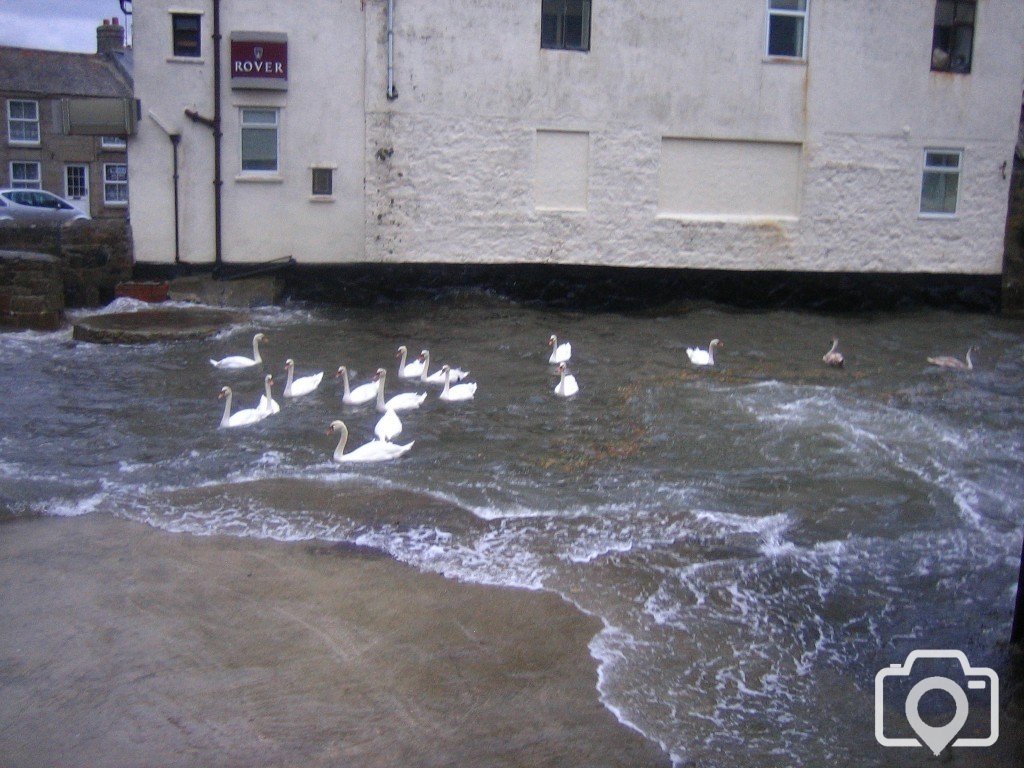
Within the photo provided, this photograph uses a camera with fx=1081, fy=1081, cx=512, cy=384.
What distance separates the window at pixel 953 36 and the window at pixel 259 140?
448 inches

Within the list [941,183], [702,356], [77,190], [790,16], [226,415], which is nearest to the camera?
[226,415]

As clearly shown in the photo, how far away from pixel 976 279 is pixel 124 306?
47.5ft

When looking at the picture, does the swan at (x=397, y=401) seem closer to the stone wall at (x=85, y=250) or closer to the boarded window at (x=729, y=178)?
the stone wall at (x=85, y=250)

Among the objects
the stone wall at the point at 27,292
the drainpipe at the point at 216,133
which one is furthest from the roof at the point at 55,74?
the stone wall at the point at 27,292

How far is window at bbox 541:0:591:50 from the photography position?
57.4ft

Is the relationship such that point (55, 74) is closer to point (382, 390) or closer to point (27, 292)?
point (27, 292)

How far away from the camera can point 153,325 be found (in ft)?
48.0

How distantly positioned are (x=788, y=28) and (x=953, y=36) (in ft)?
10.3

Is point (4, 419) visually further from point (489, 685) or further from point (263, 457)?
point (489, 685)

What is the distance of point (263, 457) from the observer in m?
9.32

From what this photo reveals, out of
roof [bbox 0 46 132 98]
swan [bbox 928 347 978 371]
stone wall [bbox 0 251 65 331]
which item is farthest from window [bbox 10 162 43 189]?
swan [bbox 928 347 978 371]

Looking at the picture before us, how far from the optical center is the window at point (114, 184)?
36781mm

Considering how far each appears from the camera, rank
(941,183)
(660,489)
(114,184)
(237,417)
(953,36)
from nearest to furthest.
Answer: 1. (660,489)
2. (237,417)
3. (953,36)
4. (941,183)
5. (114,184)

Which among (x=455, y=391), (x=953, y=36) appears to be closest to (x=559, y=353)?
(x=455, y=391)
